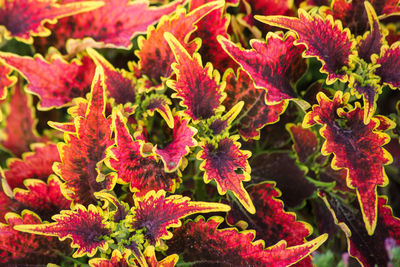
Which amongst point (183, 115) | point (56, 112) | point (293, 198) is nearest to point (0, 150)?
point (56, 112)

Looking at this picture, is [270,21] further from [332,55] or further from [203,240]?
[203,240]

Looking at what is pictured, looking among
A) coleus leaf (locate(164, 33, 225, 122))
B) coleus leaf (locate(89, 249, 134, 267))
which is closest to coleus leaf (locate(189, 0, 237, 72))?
coleus leaf (locate(164, 33, 225, 122))

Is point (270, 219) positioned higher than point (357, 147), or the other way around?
point (357, 147)

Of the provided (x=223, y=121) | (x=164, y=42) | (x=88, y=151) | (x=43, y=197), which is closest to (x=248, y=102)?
(x=223, y=121)

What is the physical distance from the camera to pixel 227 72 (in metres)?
0.94

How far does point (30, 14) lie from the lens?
101 centimetres

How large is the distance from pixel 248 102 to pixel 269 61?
0.11m

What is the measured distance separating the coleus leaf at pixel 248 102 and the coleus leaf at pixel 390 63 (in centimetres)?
21

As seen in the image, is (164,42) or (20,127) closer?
Answer: (164,42)

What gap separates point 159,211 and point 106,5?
50cm

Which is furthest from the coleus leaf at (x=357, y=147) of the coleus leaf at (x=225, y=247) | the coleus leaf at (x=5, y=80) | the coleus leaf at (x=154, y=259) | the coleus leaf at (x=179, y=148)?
the coleus leaf at (x=5, y=80)

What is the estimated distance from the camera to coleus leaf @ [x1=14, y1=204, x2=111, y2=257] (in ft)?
2.57

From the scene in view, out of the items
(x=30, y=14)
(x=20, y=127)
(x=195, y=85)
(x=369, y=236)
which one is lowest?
(x=369, y=236)

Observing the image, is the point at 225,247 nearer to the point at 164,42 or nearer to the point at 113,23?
the point at 164,42
